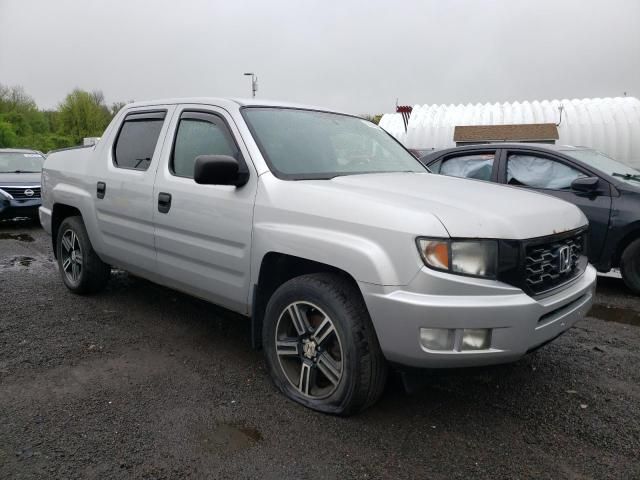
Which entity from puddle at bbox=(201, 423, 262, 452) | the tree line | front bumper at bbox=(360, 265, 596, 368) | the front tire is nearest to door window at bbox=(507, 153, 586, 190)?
front bumper at bbox=(360, 265, 596, 368)

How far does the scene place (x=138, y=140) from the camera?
4438mm

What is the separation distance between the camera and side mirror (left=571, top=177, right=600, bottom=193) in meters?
5.43

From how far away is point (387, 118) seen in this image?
66.2 feet

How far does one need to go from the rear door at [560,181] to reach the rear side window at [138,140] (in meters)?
3.89

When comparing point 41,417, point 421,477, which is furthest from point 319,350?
point 41,417

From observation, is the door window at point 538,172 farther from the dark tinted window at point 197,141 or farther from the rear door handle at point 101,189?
the rear door handle at point 101,189

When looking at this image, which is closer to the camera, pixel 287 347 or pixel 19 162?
pixel 287 347

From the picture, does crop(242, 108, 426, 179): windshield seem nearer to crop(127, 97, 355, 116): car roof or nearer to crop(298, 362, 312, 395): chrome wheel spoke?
crop(127, 97, 355, 116): car roof

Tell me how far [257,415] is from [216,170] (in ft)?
4.62

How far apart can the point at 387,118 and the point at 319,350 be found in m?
18.1

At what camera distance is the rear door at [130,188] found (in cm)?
411

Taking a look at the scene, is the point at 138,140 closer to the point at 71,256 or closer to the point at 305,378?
the point at 71,256

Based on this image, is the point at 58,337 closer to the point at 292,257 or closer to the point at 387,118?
the point at 292,257

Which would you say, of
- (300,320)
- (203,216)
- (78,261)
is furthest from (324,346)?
(78,261)
